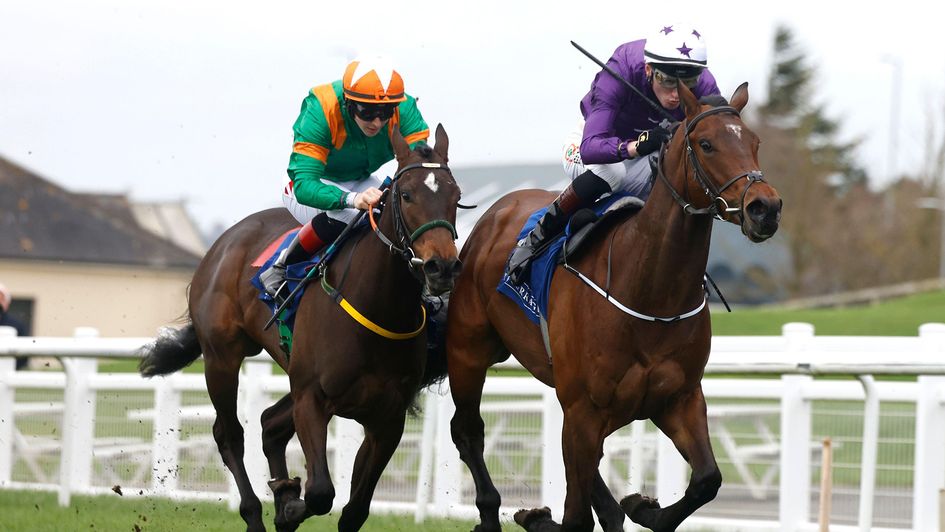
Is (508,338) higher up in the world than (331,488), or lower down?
higher up

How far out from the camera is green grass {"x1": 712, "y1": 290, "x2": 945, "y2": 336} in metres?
22.4

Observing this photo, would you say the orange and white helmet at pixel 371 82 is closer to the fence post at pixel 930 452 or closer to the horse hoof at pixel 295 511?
the horse hoof at pixel 295 511

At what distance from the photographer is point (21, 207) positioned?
36094 millimetres

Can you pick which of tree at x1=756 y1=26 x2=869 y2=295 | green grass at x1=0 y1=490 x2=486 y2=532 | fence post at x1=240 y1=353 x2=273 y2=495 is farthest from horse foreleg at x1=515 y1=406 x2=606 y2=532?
tree at x1=756 y1=26 x2=869 y2=295

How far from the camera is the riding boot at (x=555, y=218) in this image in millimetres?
5582

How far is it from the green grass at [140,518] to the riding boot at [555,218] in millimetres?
2048

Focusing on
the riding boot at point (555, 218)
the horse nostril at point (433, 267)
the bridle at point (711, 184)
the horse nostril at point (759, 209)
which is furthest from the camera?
the riding boot at point (555, 218)

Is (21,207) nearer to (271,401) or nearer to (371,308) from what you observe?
(271,401)

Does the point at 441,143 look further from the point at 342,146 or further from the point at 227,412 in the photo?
the point at 227,412

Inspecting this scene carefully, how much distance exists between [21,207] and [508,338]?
3252 centimetres

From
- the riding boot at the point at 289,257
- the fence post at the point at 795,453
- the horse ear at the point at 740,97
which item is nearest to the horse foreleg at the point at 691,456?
the horse ear at the point at 740,97

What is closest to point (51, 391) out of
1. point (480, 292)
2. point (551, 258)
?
point (480, 292)

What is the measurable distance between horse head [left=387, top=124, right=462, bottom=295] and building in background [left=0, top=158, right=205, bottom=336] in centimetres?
2539

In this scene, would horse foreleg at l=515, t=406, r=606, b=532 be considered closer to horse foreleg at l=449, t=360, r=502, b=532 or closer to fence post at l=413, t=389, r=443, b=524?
horse foreleg at l=449, t=360, r=502, b=532
